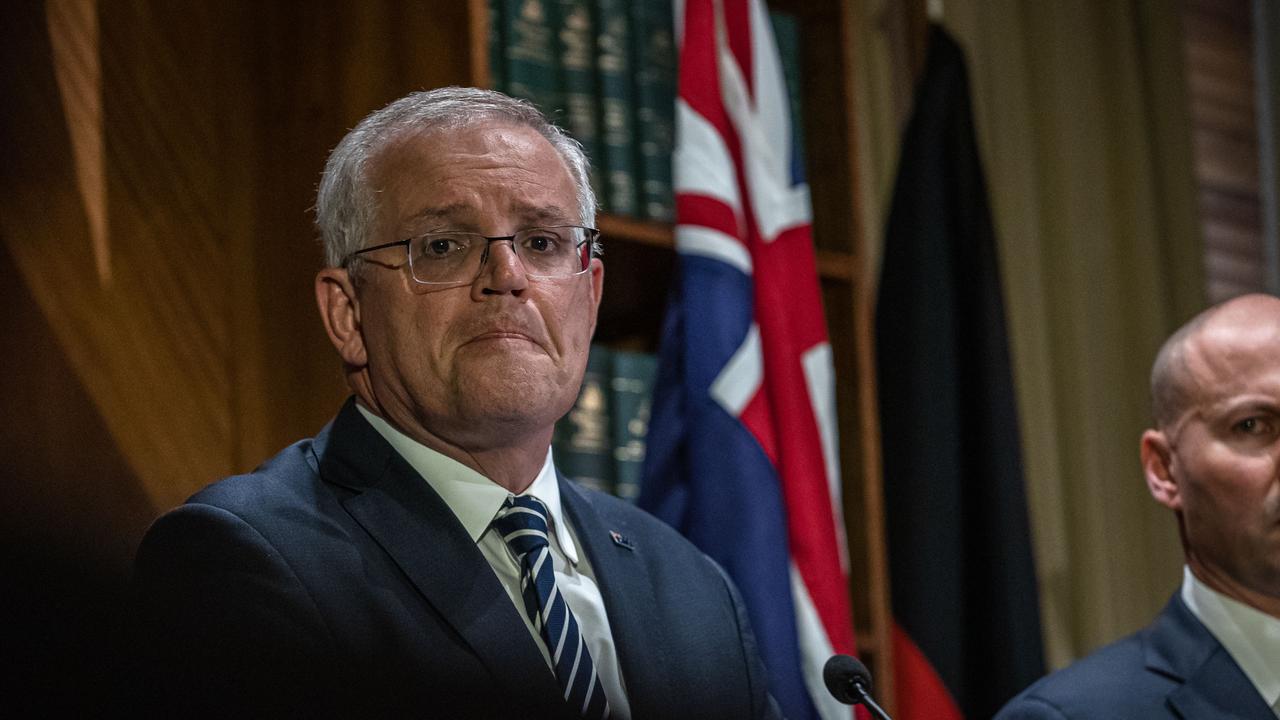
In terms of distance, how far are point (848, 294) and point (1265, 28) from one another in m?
2.15

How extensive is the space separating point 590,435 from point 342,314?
0.83m

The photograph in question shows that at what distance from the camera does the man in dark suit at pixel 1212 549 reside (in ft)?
7.64

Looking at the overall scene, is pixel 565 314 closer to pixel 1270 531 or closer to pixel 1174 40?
pixel 1270 531

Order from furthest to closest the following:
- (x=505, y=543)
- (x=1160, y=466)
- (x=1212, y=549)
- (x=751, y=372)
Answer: (x=751, y=372) → (x=1160, y=466) → (x=1212, y=549) → (x=505, y=543)

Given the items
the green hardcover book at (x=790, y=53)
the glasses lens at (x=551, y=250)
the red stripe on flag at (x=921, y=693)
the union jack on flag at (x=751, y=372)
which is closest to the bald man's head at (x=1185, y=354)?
the union jack on flag at (x=751, y=372)

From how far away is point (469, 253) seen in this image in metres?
1.89

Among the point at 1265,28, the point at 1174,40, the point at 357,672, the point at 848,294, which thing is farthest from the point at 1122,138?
the point at 357,672

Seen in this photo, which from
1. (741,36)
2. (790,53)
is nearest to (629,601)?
(741,36)

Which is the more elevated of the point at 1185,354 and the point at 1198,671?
the point at 1185,354

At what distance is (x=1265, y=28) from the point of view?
14.8 ft

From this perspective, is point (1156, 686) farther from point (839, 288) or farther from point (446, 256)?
point (446, 256)

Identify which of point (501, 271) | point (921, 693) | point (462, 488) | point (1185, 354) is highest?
point (501, 271)

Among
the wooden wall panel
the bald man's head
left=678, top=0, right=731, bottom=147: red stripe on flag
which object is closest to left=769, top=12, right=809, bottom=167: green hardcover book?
left=678, top=0, right=731, bottom=147: red stripe on flag

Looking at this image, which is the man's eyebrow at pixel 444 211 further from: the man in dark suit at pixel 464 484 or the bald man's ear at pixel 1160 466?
the bald man's ear at pixel 1160 466
